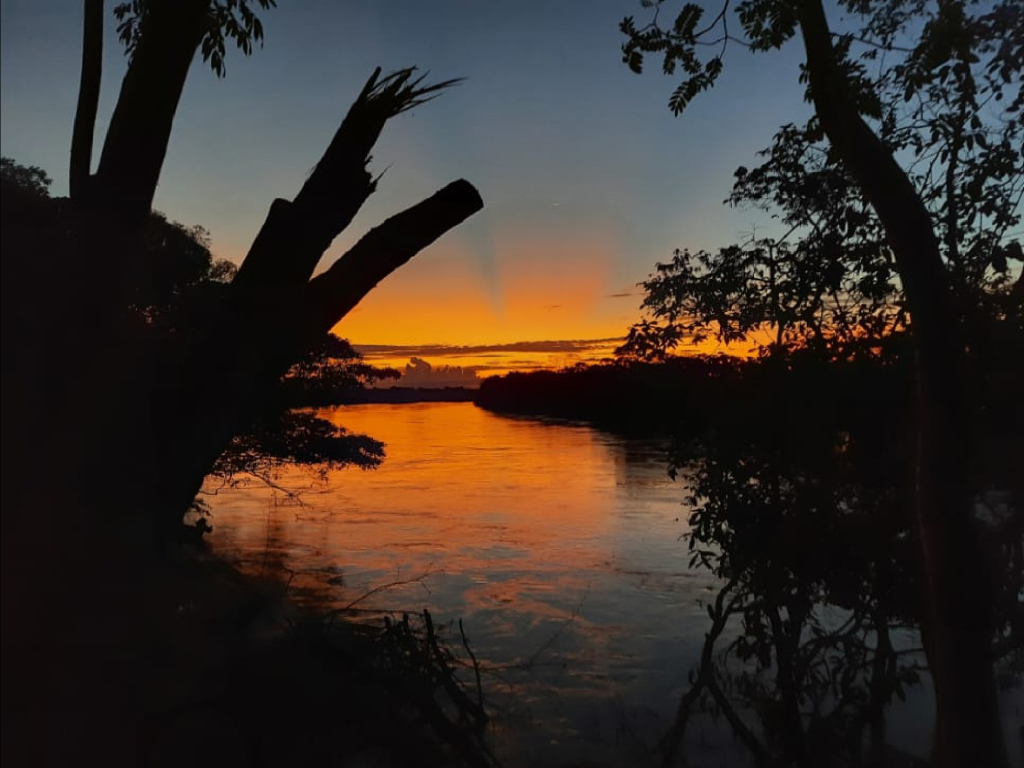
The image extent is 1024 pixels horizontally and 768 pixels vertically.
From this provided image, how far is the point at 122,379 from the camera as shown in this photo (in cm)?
315

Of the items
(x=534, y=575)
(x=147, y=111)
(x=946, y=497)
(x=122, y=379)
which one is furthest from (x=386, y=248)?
(x=534, y=575)

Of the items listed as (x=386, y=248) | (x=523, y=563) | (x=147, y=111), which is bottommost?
(x=523, y=563)

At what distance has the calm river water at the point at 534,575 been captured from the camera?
11.4 meters

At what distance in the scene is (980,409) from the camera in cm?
666

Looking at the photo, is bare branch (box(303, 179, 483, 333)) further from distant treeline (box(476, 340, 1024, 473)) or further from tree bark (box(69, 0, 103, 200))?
distant treeline (box(476, 340, 1024, 473))

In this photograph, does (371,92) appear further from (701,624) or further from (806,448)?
(701,624)

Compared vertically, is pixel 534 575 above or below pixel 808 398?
below

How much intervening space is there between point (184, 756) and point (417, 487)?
3644 centimetres

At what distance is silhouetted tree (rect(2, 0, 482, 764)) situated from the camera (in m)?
2.85

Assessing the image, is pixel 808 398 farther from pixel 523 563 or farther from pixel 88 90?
pixel 523 563

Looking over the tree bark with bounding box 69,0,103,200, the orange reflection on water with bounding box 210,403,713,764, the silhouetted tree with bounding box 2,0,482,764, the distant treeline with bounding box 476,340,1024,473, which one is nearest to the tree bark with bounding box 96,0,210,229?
the silhouetted tree with bounding box 2,0,482,764

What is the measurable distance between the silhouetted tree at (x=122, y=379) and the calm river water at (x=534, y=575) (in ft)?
24.0

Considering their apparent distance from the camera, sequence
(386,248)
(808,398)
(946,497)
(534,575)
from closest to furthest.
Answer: (386,248) < (946,497) < (808,398) < (534,575)

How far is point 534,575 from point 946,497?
60.6 ft
